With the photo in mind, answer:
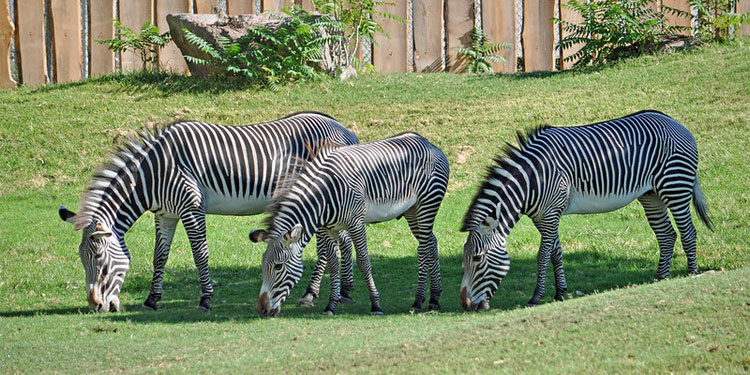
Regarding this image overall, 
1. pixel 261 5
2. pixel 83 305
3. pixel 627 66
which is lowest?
pixel 83 305

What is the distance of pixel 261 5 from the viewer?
2220 cm

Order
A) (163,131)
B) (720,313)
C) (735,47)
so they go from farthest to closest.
Answer: (735,47), (163,131), (720,313)

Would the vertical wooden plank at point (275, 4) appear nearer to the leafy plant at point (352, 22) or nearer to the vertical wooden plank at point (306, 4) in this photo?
the vertical wooden plank at point (306, 4)

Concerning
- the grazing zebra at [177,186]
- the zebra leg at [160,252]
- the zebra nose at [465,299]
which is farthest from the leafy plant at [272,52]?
the zebra nose at [465,299]

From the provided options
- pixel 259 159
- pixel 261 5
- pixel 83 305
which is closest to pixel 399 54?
pixel 261 5

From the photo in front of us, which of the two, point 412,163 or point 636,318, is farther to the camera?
point 412,163

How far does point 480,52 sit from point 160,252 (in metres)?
13.6

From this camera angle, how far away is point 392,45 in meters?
22.0

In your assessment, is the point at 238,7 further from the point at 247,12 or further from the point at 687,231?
the point at 687,231

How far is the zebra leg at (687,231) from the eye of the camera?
10.9 meters

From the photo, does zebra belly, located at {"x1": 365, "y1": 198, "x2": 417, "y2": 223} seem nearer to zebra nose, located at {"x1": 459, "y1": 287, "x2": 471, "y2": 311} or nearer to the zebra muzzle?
zebra nose, located at {"x1": 459, "y1": 287, "x2": 471, "y2": 311}

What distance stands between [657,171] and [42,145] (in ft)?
44.1

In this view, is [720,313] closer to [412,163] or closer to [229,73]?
[412,163]

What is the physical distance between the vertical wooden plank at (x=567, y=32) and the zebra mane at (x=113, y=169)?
14110mm
